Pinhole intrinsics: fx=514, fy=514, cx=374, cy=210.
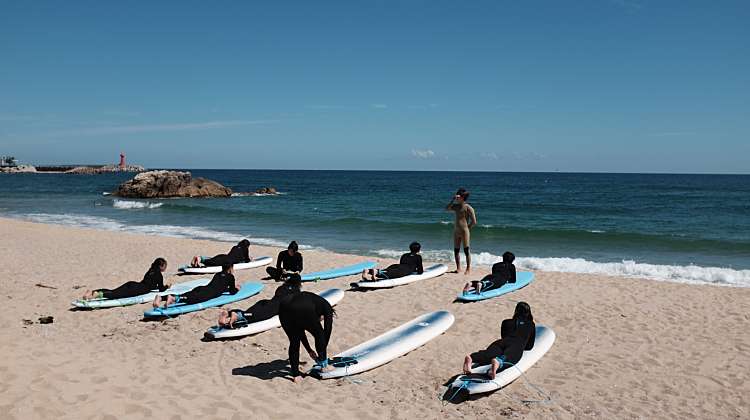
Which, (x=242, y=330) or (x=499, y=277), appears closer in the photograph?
(x=242, y=330)

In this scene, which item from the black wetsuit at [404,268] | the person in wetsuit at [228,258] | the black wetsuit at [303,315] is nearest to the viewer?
the black wetsuit at [303,315]

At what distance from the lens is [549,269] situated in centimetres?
1460

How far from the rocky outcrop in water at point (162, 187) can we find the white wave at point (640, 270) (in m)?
33.9

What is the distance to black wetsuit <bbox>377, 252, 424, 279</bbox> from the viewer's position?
37.1 feet

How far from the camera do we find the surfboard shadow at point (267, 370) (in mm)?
6387

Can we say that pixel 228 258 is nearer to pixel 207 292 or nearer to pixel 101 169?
pixel 207 292

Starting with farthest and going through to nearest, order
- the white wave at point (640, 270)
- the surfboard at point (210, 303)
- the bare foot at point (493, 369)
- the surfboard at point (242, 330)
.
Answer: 1. the white wave at point (640, 270)
2. the surfboard at point (210, 303)
3. the surfboard at point (242, 330)
4. the bare foot at point (493, 369)

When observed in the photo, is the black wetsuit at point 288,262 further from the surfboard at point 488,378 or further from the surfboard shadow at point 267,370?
the surfboard at point 488,378

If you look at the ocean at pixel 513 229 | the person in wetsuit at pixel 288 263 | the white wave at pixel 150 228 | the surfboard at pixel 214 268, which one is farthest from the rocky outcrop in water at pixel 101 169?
the person in wetsuit at pixel 288 263

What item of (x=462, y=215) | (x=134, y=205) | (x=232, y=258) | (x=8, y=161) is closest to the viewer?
(x=462, y=215)

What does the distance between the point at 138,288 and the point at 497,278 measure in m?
7.07

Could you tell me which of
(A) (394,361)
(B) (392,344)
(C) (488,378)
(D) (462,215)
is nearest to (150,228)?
(D) (462,215)

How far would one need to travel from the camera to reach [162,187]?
4516 cm

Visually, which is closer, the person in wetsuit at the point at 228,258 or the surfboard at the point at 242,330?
the surfboard at the point at 242,330
